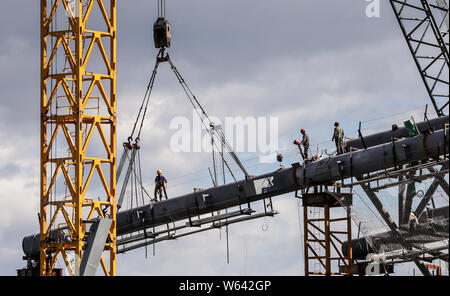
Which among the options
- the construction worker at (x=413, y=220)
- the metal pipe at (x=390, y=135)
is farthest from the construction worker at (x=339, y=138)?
the construction worker at (x=413, y=220)

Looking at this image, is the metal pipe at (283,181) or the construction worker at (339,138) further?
the construction worker at (339,138)

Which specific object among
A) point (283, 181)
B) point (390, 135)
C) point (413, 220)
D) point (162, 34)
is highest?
point (162, 34)

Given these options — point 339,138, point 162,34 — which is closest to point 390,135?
point 339,138

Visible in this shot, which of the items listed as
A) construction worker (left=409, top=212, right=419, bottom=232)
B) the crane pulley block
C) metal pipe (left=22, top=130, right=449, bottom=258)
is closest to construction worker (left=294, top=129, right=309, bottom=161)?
metal pipe (left=22, top=130, right=449, bottom=258)

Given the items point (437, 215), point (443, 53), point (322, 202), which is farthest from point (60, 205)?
point (443, 53)

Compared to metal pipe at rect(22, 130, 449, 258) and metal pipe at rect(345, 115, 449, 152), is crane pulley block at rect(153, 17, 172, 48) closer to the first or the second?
metal pipe at rect(22, 130, 449, 258)

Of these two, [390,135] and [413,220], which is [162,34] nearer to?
[390,135]

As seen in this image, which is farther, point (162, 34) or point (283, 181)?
point (162, 34)

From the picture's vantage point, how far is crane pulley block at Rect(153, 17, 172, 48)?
6041 centimetres

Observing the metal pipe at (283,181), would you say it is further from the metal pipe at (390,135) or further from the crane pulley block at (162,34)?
the crane pulley block at (162,34)

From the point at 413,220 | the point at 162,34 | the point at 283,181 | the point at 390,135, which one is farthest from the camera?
the point at 162,34

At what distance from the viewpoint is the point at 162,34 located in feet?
198

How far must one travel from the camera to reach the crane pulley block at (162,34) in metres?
60.4
